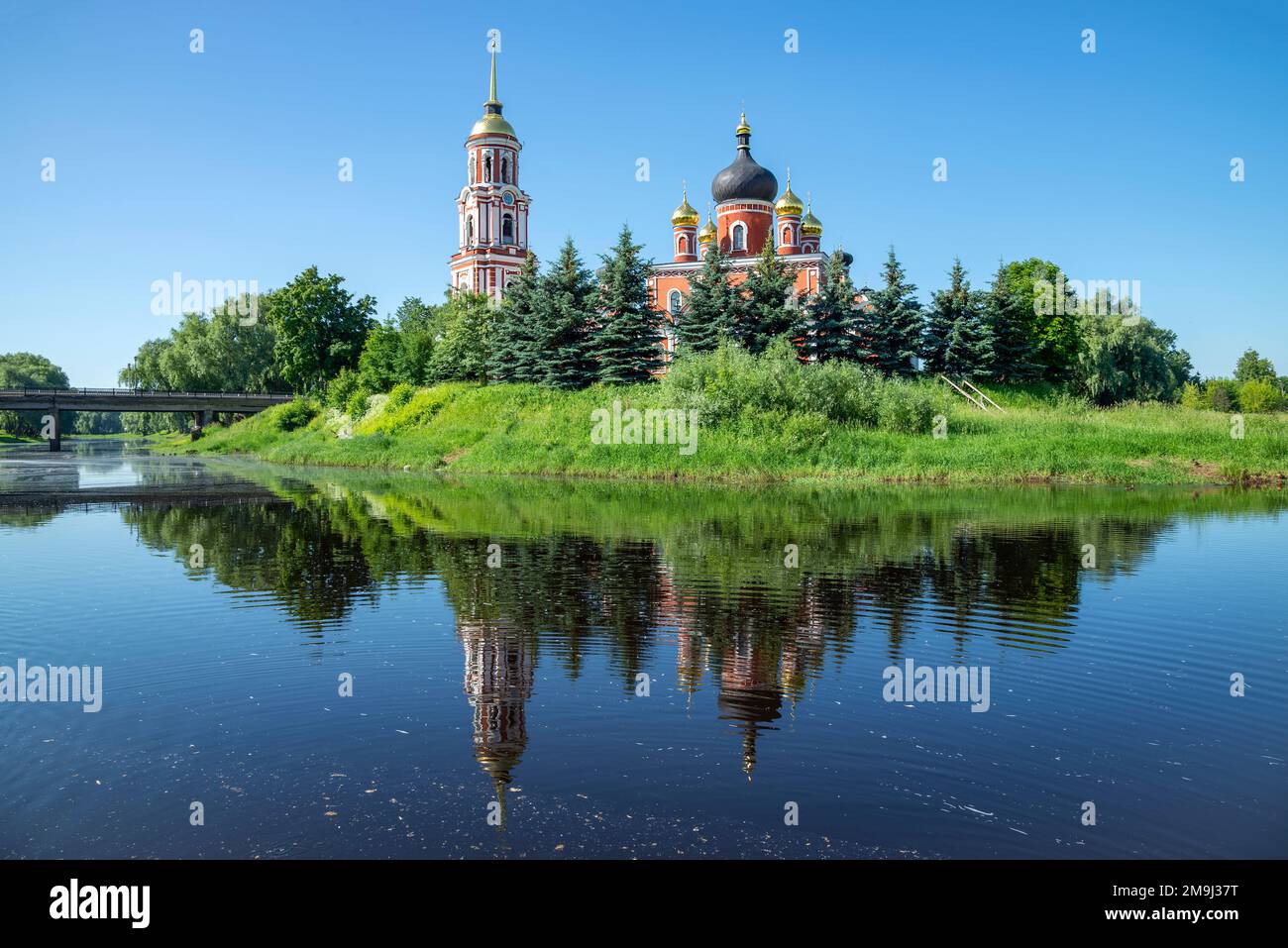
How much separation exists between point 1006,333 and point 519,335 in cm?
2790

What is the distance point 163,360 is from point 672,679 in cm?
9406

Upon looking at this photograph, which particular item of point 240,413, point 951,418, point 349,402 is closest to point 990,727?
point 951,418

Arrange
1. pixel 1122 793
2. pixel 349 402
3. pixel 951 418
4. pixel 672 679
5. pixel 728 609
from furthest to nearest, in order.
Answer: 1. pixel 349 402
2. pixel 951 418
3. pixel 728 609
4. pixel 672 679
5. pixel 1122 793

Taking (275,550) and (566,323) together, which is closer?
(275,550)

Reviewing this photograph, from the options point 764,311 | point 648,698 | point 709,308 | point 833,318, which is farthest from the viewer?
point 833,318

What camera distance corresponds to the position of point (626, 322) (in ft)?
163

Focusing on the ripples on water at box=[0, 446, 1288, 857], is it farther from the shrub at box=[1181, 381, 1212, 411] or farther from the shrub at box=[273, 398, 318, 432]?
the shrub at box=[1181, 381, 1212, 411]

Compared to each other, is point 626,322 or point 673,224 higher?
point 673,224

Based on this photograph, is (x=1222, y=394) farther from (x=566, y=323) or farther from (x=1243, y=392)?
(x=566, y=323)

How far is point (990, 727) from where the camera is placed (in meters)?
8.45

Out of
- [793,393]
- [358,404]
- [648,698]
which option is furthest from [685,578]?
[358,404]

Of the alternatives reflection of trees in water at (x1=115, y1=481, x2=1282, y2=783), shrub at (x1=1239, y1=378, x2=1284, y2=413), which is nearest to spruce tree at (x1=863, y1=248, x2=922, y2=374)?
reflection of trees in water at (x1=115, y1=481, x2=1282, y2=783)

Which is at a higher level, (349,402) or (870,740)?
(349,402)
